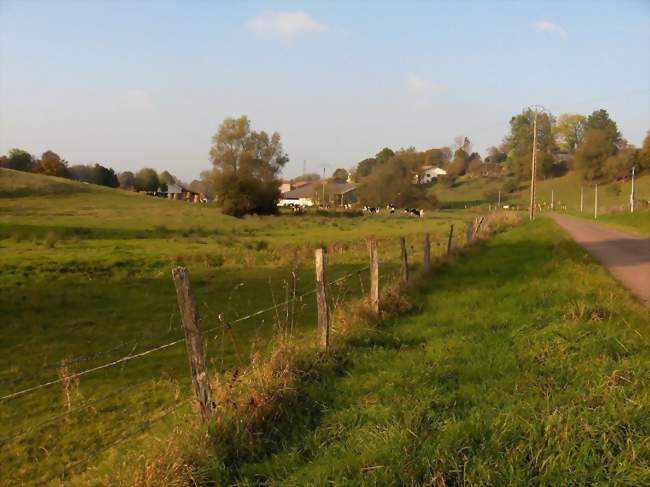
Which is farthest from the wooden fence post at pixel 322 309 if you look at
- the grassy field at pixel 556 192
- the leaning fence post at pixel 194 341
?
the grassy field at pixel 556 192

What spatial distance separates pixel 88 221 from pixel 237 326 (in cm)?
4147

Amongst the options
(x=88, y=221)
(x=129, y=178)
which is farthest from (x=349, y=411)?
(x=129, y=178)

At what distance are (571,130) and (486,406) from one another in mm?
165789

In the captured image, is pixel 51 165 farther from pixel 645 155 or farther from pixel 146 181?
pixel 645 155

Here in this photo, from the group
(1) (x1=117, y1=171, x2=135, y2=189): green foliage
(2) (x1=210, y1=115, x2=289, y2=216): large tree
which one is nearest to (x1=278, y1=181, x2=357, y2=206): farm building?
(2) (x1=210, y1=115, x2=289, y2=216): large tree

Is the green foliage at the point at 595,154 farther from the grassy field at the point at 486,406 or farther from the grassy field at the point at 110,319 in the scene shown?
the grassy field at the point at 486,406

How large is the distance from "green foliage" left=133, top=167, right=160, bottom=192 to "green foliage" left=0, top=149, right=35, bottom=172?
22480 mm

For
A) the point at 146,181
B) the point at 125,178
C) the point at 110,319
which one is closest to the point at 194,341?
the point at 110,319

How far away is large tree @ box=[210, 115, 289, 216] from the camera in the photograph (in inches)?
2906

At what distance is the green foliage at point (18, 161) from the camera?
104625 mm

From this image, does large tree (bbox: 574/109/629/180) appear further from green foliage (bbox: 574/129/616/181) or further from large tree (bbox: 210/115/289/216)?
large tree (bbox: 210/115/289/216)

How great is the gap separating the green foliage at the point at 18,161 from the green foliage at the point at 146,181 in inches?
885

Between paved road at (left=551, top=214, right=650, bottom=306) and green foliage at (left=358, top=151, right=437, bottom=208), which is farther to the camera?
green foliage at (left=358, top=151, right=437, bottom=208)

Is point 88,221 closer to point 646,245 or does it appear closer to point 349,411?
point 646,245
